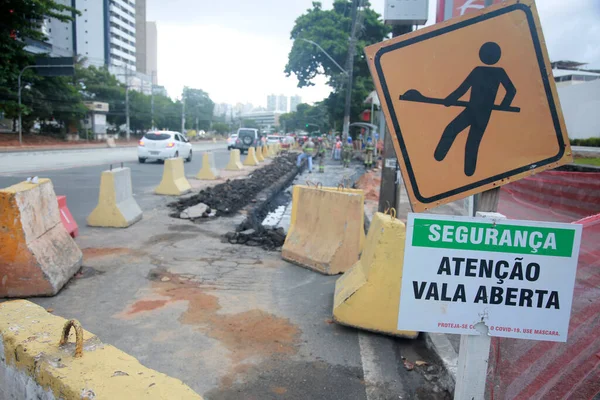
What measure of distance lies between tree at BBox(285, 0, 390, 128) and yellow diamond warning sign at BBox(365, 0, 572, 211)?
141 feet

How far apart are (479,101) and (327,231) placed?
4.48m

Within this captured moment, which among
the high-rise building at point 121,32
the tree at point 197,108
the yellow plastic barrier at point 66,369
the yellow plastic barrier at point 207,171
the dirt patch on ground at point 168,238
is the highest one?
the high-rise building at point 121,32

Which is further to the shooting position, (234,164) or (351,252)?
(234,164)

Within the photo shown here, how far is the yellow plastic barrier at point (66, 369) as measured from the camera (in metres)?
2.12

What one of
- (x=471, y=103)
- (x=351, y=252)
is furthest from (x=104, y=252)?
(x=471, y=103)

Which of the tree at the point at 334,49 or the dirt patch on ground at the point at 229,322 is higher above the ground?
the tree at the point at 334,49

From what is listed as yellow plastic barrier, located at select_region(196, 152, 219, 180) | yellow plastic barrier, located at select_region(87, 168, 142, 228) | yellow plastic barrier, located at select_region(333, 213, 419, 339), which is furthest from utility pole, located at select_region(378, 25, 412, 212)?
yellow plastic barrier, located at select_region(196, 152, 219, 180)

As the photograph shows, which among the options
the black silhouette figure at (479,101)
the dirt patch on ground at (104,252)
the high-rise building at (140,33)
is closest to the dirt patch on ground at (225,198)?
the dirt patch on ground at (104,252)

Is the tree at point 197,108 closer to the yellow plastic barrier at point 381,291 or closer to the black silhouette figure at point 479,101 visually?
the yellow plastic barrier at point 381,291

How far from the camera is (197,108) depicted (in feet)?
355

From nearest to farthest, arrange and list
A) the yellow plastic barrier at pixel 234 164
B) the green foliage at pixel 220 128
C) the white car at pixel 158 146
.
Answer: the yellow plastic barrier at pixel 234 164 → the white car at pixel 158 146 → the green foliage at pixel 220 128

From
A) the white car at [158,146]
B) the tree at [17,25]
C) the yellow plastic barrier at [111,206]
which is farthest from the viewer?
the tree at [17,25]

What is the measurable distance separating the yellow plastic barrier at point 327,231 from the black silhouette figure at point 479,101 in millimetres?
4186

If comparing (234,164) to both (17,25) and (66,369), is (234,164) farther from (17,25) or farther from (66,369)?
(66,369)
